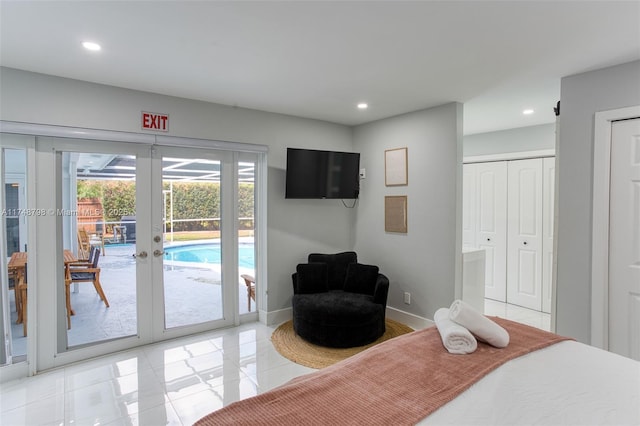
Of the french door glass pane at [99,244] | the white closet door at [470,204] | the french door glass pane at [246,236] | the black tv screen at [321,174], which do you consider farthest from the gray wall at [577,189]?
the french door glass pane at [99,244]

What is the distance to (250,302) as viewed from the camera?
14.0 feet

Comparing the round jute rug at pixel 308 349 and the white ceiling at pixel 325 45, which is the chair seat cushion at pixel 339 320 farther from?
the white ceiling at pixel 325 45

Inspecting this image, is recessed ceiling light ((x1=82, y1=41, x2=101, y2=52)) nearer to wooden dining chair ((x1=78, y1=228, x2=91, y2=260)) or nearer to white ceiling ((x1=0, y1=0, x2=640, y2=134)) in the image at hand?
white ceiling ((x1=0, y1=0, x2=640, y2=134))

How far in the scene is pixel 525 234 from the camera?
4.73 meters

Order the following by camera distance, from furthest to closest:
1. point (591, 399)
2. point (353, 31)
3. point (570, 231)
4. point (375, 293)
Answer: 1. point (375, 293)
2. point (570, 231)
3. point (353, 31)
4. point (591, 399)

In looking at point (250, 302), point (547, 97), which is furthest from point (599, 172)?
point (250, 302)

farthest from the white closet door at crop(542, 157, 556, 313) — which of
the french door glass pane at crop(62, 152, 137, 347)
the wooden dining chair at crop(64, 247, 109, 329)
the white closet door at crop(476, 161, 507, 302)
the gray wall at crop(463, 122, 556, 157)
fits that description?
the wooden dining chair at crop(64, 247, 109, 329)

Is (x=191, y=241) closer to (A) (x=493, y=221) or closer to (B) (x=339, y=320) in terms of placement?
(B) (x=339, y=320)

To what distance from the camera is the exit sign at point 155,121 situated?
332cm

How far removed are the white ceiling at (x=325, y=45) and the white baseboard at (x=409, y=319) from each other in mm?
2481

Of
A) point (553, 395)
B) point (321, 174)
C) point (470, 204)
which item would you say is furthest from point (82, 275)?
point (470, 204)

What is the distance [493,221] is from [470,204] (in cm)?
44

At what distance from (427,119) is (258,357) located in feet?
10.2

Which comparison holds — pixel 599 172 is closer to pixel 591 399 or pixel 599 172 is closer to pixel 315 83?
pixel 591 399
